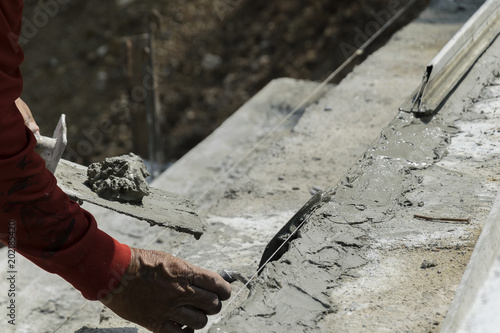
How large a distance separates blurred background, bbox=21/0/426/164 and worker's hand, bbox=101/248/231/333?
5.34m

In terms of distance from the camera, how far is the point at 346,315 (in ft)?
5.84

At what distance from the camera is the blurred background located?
7.65 meters

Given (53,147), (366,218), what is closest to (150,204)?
(53,147)

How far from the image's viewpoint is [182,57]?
27.6 feet

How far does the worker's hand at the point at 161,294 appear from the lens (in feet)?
6.07

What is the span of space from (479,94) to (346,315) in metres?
1.55

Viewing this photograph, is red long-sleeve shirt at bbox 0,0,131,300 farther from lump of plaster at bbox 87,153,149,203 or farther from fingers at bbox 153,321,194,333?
lump of plaster at bbox 87,153,149,203

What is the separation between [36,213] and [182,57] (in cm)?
690

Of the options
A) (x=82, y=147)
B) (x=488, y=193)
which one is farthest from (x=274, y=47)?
(x=488, y=193)

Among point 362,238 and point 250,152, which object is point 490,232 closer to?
point 362,238

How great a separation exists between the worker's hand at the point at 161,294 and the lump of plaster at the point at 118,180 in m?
0.33

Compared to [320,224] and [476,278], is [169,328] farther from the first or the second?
[476,278]

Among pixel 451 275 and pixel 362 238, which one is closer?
pixel 451 275

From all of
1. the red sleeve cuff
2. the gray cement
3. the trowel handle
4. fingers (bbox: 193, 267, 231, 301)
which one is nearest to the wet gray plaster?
the gray cement
